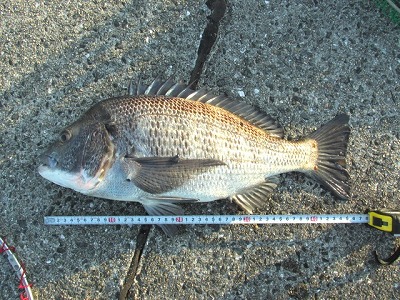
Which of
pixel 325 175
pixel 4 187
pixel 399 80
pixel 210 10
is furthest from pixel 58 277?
pixel 399 80

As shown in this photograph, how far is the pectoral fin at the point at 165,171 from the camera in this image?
255 cm

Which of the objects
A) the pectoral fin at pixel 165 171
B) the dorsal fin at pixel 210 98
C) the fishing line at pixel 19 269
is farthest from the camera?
the fishing line at pixel 19 269

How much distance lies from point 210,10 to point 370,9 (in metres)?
1.26

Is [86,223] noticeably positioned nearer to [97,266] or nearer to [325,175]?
[97,266]

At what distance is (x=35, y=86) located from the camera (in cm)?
309

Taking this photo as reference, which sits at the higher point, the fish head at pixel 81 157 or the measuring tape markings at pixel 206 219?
the fish head at pixel 81 157

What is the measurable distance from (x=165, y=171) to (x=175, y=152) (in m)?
0.14

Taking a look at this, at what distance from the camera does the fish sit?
2.57m

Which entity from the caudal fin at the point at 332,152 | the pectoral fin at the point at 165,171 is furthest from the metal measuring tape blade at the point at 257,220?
the pectoral fin at the point at 165,171

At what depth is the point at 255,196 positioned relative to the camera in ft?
9.53

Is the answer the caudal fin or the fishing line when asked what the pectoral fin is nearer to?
the caudal fin

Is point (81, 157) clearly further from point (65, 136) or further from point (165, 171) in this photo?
point (165, 171)

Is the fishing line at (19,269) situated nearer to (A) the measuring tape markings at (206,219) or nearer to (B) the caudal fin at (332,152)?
(A) the measuring tape markings at (206,219)

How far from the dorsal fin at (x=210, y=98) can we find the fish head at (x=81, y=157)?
410 mm
